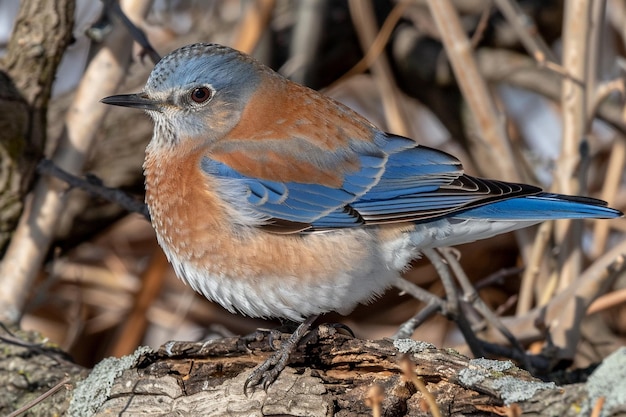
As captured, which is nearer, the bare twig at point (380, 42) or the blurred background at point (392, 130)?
the blurred background at point (392, 130)

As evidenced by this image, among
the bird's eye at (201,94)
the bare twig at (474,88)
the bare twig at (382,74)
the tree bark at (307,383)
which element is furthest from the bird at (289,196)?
the bare twig at (382,74)

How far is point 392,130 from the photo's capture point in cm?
545

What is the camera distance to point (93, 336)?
6.04 metres

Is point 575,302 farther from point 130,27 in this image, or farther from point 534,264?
point 130,27

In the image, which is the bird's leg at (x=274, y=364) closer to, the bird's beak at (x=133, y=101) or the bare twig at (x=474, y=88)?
the bird's beak at (x=133, y=101)

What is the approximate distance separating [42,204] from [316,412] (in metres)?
2.08

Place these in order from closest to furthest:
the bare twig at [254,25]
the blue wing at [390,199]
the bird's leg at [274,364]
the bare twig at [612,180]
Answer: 1. the bird's leg at [274,364]
2. the blue wing at [390,199]
3. the bare twig at [254,25]
4. the bare twig at [612,180]

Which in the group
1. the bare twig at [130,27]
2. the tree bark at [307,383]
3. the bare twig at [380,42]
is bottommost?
the tree bark at [307,383]

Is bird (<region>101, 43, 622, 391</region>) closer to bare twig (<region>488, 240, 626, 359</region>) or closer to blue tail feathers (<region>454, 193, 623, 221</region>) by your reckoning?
blue tail feathers (<region>454, 193, 623, 221</region>)

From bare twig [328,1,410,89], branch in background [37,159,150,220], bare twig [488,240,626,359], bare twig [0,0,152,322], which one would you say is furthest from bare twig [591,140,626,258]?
bare twig [0,0,152,322]

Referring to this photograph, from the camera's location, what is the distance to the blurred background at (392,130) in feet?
14.9

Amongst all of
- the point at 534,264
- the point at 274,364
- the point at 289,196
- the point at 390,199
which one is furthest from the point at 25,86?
the point at 534,264

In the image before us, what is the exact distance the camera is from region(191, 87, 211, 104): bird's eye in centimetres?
394

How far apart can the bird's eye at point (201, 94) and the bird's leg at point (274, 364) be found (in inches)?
46.3
